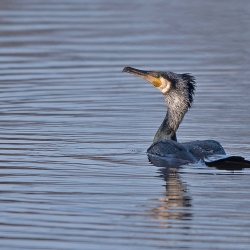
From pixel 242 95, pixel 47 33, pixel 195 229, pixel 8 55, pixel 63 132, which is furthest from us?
pixel 47 33

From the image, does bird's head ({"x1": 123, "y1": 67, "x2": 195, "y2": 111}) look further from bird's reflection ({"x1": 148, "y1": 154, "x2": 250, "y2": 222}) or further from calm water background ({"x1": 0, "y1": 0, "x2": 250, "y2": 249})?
bird's reflection ({"x1": 148, "y1": 154, "x2": 250, "y2": 222})

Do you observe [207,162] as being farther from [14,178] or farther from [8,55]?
[8,55]

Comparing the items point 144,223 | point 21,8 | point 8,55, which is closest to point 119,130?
point 144,223

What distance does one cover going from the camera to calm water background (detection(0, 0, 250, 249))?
699cm

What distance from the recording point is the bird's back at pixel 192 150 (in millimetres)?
9109

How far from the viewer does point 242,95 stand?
1305 centimetres

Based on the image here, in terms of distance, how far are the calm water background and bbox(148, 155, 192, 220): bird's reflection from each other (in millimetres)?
17

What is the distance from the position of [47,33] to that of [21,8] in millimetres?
4400

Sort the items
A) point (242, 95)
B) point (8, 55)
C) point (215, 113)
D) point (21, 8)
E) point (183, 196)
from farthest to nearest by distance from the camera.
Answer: point (21, 8)
point (8, 55)
point (242, 95)
point (215, 113)
point (183, 196)

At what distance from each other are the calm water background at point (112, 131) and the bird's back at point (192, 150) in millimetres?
163

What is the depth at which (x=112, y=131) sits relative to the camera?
1081cm

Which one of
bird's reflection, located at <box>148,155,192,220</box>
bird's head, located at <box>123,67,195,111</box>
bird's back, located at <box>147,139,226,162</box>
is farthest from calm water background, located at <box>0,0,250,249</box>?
bird's head, located at <box>123,67,195,111</box>

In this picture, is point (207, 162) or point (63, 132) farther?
point (63, 132)

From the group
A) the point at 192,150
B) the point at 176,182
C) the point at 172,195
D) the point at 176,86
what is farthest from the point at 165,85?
the point at 172,195
